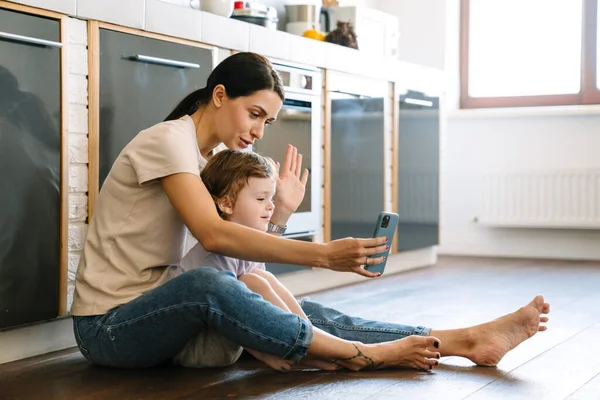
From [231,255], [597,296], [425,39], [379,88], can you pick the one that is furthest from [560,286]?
[231,255]

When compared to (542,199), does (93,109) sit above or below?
above

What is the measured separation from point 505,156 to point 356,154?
5.60 ft

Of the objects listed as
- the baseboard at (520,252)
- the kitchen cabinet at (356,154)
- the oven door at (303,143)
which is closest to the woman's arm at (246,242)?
the oven door at (303,143)

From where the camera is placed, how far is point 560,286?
13.3 ft

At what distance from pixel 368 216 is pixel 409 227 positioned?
0.48m

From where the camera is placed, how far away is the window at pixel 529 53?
18.1 feet

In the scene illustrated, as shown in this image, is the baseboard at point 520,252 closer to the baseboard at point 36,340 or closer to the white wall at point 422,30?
the white wall at point 422,30

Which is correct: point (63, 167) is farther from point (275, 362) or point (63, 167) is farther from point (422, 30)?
point (422, 30)

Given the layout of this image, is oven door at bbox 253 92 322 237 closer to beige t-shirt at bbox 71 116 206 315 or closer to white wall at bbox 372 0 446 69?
beige t-shirt at bbox 71 116 206 315

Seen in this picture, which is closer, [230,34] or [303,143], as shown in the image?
[230,34]

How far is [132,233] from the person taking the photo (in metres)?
2.17

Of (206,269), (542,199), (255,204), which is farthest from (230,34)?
(542,199)

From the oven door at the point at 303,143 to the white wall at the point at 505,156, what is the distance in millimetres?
1575

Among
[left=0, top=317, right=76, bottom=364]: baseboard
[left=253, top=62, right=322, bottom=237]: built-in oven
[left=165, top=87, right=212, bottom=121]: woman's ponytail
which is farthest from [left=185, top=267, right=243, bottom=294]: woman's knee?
[left=253, top=62, right=322, bottom=237]: built-in oven
